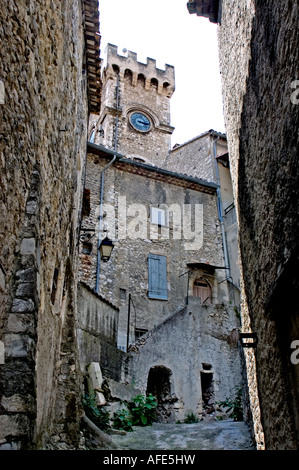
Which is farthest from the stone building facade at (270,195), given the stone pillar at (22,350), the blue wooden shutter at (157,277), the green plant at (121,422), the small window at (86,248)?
the blue wooden shutter at (157,277)

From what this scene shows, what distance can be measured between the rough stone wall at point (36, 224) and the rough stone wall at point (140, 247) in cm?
874

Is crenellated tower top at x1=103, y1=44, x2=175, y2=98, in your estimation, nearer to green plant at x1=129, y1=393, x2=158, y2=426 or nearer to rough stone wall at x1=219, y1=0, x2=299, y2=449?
green plant at x1=129, y1=393, x2=158, y2=426

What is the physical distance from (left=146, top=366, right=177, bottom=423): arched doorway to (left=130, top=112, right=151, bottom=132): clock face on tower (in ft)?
50.6

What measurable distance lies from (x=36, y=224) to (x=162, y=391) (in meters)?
9.21

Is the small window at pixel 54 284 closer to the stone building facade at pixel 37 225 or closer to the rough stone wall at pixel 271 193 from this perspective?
the stone building facade at pixel 37 225

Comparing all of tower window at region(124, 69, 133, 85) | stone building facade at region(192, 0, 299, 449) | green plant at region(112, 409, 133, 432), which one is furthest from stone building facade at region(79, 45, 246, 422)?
tower window at region(124, 69, 133, 85)

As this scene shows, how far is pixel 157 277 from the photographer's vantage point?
618 inches

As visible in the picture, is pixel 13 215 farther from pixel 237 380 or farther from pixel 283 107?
pixel 237 380

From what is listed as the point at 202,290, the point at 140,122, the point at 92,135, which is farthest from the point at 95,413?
the point at 92,135

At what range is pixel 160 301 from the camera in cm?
1539

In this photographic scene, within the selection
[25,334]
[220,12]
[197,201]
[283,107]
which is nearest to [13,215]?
[25,334]

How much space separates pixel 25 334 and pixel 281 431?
2473mm

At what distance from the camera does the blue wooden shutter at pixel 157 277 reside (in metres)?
15.4

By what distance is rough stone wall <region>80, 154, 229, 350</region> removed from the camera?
575 inches
